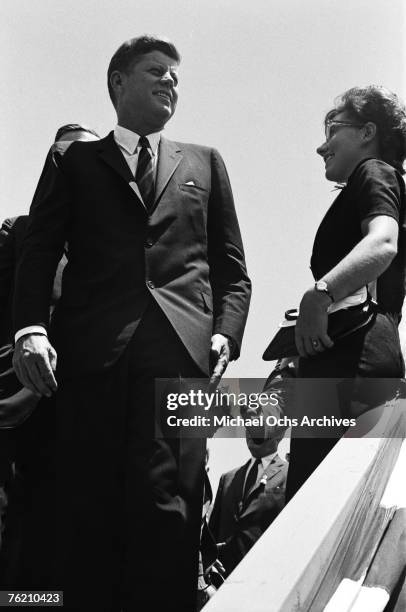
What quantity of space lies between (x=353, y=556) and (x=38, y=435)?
1.31 m

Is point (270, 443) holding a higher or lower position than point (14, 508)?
lower

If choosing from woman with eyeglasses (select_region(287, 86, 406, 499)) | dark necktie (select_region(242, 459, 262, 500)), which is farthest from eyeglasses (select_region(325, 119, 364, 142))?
dark necktie (select_region(242, 459, 262, 500))

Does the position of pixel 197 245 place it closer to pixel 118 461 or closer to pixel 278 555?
pixel 118 461

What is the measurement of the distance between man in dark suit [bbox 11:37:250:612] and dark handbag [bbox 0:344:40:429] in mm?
331

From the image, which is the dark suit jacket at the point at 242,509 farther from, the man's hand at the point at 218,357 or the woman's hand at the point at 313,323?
the woman's hand at the point at 313,323

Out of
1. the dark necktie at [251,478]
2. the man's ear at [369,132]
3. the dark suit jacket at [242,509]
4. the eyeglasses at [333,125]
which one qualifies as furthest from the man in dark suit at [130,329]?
the dark necktie at [251,478]

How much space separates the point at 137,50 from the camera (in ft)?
11.9

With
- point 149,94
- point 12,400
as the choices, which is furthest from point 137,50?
point 12,400

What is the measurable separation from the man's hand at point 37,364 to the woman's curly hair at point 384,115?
4.34 ft

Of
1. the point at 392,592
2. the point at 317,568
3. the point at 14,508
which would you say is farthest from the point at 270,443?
the point at 317,568

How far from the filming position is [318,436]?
3.10 metres

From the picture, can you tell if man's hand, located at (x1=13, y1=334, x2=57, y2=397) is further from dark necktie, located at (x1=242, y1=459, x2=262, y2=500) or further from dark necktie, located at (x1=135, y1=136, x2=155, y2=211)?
dark necktie, located at (x1=242, y1=459, x2=262, y2=500)

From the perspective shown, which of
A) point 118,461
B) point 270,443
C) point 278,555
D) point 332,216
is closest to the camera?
point 278,555

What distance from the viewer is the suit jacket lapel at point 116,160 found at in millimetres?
3381
